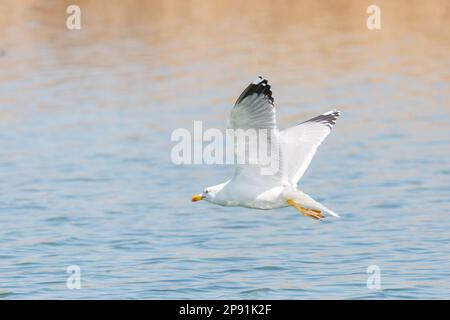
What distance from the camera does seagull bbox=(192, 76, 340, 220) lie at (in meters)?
9.65

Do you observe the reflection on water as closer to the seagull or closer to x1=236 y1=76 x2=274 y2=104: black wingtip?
the seagull

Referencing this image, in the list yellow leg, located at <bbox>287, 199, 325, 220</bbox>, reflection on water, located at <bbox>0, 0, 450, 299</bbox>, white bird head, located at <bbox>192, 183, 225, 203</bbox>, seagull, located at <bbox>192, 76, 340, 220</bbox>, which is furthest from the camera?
reflection on water, located at <bbox>0, 0, 450, 299</bbox>

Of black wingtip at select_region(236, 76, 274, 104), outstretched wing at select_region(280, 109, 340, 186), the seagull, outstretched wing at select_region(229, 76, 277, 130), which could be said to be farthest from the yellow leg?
black wingtip at select_region(236, 76, 274, 104)

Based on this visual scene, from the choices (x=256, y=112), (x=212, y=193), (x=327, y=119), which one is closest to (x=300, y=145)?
(x=327, y=119)

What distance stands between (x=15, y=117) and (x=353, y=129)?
5515 millimetres

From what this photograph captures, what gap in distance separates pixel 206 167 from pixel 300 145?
270 inches

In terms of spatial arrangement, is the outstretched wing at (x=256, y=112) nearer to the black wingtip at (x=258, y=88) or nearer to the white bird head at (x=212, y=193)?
the black wingtip at (x=258, y=88)

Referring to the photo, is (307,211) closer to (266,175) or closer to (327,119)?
(266,175)

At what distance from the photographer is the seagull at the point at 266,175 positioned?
9.65 m

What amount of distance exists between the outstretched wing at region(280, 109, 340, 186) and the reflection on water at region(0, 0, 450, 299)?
148 centimetres

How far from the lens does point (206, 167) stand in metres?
17.5

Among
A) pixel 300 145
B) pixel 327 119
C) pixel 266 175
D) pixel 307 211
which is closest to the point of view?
pixel 266 175
